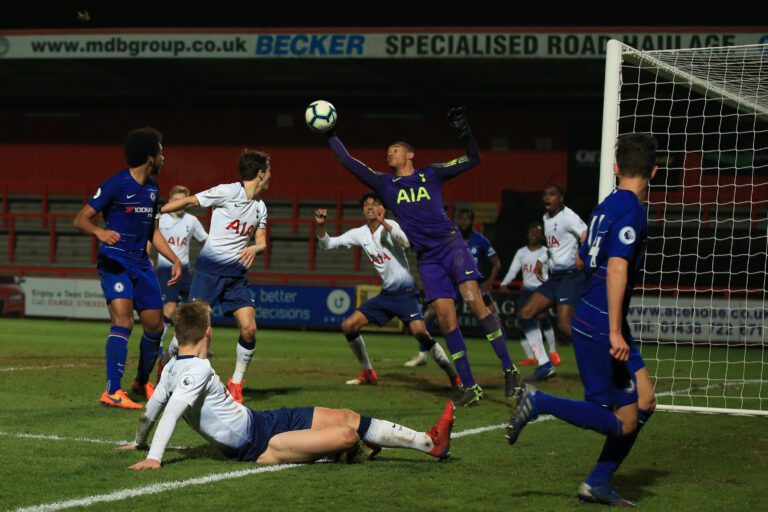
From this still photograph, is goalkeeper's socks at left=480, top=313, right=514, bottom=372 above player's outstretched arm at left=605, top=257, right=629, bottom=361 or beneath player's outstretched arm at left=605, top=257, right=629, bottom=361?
beneath

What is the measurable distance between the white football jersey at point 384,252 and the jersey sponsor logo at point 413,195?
6.07 ft

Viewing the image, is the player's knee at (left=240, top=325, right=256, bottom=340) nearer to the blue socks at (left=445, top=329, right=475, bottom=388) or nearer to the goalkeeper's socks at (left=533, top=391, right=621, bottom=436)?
the blue socks at (left=445, top=329, right=475, bottom=388)

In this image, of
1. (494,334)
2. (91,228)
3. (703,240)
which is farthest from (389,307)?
(703,240)

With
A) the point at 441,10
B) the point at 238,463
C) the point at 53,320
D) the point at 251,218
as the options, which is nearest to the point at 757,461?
the point at 238,463

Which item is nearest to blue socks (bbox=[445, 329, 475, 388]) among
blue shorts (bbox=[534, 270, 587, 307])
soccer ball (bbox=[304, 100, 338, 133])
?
soccer ball (bbox=[304, 100, 338, 133])

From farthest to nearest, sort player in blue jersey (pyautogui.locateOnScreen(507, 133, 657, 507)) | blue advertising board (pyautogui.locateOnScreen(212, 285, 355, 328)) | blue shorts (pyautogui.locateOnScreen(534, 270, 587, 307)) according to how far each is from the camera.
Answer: blue advertising board (pyautogui.locateOnScreen(212, 285, 355, 328)) < blue shorts (pyautogui.locateOnScreen(534, 270, 587, 307)) < player in blue jersey (pyautogui.locateOnScreen(507, 133, 657, 507))

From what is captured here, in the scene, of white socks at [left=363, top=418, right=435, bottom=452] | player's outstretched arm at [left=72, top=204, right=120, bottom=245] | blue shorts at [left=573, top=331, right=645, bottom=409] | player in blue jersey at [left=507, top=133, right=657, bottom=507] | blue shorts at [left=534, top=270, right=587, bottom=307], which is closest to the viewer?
player in blue jersey at [left=507, top=133, right=657, bottom=507]

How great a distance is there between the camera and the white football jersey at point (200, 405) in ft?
20.2

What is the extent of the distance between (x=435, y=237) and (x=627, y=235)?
4.57 metres

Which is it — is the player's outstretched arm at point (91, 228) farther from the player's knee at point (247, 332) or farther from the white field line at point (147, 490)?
the white field line at point (147, 490)

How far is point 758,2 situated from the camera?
26.8 meters

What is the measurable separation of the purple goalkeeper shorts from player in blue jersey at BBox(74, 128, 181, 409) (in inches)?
99.3

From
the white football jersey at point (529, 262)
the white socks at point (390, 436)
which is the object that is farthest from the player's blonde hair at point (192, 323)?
the white football jersey at point (529, 262)

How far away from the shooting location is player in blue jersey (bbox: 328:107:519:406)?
1012 centimetres
